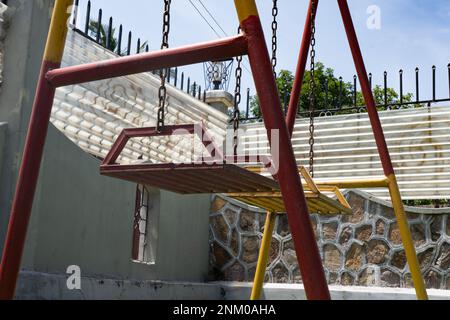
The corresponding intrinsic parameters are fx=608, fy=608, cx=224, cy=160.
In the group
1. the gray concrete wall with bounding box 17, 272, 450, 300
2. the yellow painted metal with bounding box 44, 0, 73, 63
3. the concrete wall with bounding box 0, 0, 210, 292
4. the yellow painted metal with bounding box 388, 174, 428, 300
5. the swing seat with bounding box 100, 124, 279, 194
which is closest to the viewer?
the swing seat with bounding box 100, 124, 279, 194

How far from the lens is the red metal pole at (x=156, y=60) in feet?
5.64

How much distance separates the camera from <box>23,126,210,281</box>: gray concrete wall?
4156 millimetres

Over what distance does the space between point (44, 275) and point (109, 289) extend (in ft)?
2.99

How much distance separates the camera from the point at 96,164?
16.0ft

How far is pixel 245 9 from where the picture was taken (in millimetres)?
1687

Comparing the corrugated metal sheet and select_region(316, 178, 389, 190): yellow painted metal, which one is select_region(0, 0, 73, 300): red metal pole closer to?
select_region(316, 178, 389, 190): yellow painted metal

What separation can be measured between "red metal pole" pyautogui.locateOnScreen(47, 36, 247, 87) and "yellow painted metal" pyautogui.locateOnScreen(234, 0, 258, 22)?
6cm

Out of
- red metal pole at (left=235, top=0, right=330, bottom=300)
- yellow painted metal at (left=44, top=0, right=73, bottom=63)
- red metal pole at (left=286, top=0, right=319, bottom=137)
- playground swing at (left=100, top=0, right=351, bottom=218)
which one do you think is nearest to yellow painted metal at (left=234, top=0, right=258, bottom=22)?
red metal pole at (left=235, top=0, right=330, bottom=300)

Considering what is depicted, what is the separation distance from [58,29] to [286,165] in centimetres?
106

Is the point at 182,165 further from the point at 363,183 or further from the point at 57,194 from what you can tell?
the point at 57,194

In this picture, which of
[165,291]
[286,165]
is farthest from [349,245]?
[286,165]

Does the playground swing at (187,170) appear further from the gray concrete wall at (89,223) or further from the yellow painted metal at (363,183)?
the gray concrete wall at (89,223)

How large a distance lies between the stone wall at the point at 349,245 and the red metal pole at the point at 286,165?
4.93 m

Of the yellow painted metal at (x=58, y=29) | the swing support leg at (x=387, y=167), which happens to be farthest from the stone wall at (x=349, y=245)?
the yellow painted metal at (x=58, y=29)
